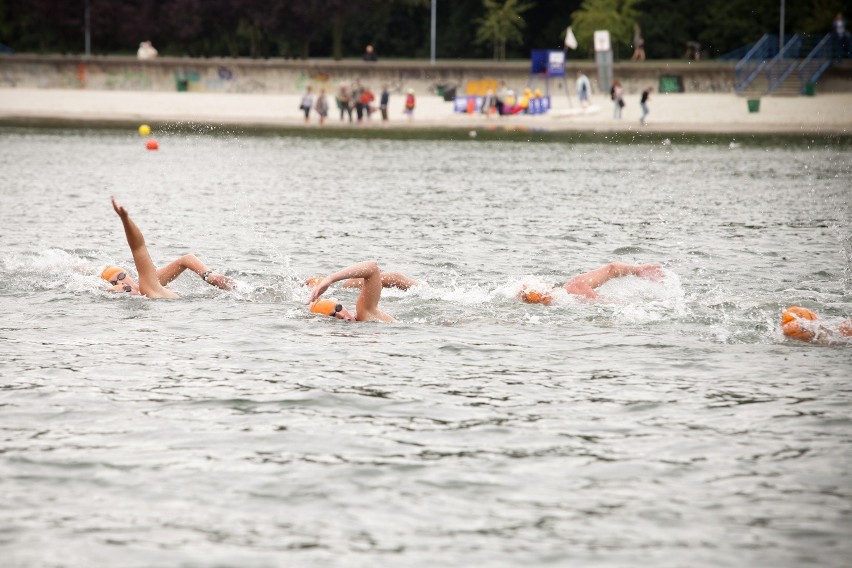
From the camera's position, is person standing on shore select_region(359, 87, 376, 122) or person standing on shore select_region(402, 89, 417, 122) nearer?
person standing on shore select_region(402, 89, 417, 122)

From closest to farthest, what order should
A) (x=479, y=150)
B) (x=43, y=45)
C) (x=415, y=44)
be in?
(x=479, y=150), (x=43, y=45), (x=415, y=44)

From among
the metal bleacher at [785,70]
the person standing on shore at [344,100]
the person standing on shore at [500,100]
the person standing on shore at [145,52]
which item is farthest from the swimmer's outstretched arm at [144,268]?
the person standing on shore at [145,52]

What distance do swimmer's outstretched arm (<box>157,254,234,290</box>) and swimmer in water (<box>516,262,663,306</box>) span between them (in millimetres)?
3865

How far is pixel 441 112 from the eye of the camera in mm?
59469

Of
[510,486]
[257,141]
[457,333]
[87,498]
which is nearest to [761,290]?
[457,333]

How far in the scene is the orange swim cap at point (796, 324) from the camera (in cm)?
1259

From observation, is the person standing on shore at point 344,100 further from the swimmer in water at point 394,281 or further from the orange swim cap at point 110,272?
the swimmer in water at point 394,281

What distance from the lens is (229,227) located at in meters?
22.7

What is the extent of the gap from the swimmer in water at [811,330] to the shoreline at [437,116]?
38030 millimetres

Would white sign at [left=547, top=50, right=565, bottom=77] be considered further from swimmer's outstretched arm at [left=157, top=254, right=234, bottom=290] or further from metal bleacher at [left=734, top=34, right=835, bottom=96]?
swimmer's outstretched arm at [left=157, top=254, right=234, bottom=290]

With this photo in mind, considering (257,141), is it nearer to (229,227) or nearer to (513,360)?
(229,227)

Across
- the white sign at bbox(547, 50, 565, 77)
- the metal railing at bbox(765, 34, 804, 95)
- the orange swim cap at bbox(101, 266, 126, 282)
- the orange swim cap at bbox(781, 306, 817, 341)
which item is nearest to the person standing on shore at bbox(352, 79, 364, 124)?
the white sign at bbox(547, 50, 565, 77)

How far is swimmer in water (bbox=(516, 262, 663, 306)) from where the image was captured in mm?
14102

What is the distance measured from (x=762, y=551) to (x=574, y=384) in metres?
3.87
